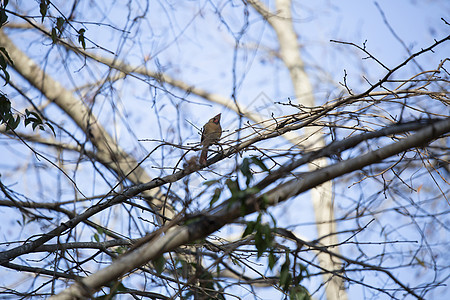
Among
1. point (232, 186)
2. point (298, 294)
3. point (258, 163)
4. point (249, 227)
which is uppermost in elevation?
point (258, 163)

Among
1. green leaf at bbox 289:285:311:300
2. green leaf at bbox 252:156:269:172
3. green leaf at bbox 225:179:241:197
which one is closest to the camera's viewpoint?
green leaf at bbox 225:179:241:197

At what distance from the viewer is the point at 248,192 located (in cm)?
142

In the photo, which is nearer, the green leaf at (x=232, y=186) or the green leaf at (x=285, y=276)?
the green leaf at (x=232, y=186)

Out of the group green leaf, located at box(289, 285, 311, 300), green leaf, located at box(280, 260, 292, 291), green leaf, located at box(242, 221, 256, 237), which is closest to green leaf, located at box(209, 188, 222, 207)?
green leaf, located at box(242, 221, 256, 237)

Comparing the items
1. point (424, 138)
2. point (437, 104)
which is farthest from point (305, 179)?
point (437, 104)

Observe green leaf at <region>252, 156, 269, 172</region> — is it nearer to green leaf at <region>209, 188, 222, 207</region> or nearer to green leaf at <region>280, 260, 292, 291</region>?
green leaf at <region>209, 188, 222, 207</region>

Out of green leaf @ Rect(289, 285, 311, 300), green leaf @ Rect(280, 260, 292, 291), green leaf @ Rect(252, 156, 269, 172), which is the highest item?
green leaf @ Rect(252, 156, 269, 172)

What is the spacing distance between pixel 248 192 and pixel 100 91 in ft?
6.70

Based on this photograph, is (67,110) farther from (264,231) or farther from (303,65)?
(303,65)

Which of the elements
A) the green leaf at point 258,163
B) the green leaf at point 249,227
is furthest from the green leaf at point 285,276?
the green leaf at point 258,163

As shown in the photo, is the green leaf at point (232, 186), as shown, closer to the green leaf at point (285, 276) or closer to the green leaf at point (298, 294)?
the green leaf at point (285, 276)

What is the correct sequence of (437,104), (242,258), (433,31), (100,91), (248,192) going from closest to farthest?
(248,192)
(242,258)
(437,104)
(100,91)
(433,31)

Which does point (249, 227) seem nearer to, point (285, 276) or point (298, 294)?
point (285, 276)

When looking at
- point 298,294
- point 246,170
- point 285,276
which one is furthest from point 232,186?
point 298,294
